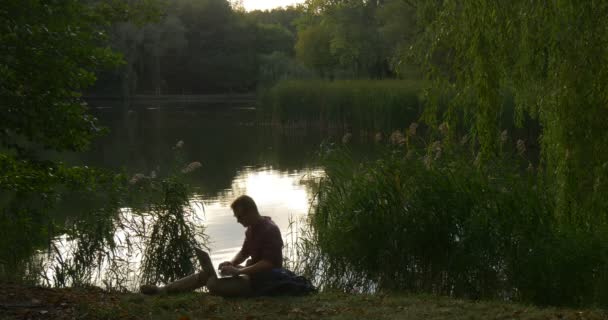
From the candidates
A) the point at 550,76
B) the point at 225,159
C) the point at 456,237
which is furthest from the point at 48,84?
the point at 225,159

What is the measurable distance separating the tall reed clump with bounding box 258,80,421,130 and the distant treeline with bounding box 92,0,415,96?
29.5ft

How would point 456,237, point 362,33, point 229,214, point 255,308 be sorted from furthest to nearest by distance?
point 362,33, point 229,214, point 456,237, point 255,308

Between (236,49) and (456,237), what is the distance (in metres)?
62.3

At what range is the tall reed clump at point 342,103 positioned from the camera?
25594 mm

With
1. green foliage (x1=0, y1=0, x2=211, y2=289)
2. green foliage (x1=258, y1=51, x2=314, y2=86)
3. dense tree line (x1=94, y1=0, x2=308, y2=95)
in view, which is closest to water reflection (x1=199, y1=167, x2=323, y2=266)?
green foliage (x1=0, y1=0, x2=211, y2=289)

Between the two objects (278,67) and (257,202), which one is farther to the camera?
(278,67)

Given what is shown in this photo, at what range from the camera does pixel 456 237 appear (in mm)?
8195

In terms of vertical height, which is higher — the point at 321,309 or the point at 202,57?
the point at 202,57

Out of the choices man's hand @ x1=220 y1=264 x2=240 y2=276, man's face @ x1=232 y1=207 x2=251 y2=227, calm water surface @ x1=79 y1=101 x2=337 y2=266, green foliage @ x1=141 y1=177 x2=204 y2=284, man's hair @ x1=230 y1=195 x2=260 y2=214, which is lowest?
calm water surface @ x1=79 y1=101 x2=337 y2=266

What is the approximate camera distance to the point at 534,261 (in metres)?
7.41

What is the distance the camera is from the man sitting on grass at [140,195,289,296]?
6953 mm

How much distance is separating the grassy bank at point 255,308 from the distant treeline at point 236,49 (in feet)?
110

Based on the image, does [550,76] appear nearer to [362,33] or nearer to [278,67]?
[362,33]

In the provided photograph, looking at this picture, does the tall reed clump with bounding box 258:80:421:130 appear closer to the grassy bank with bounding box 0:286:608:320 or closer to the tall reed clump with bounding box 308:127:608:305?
the tall reed clump with bounding box 308:127:608:305
